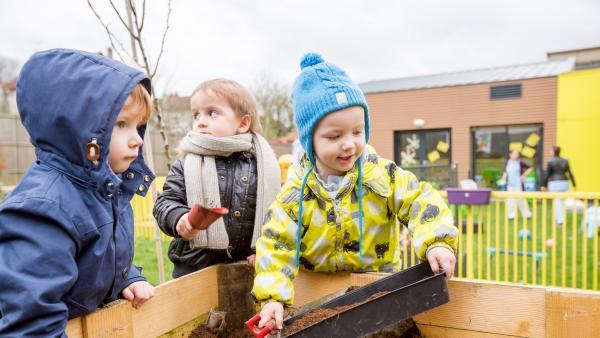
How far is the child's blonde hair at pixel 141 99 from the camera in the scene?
125cm

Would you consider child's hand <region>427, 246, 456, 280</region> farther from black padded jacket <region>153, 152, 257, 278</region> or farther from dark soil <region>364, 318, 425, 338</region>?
black padded jacket <region>153, 152, 257, 278</region>

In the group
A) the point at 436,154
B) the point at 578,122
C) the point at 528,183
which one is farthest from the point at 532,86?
the point at 528,183

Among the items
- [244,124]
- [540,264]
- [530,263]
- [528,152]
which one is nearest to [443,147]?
[528,152]

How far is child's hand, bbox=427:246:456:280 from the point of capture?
4.27 ft

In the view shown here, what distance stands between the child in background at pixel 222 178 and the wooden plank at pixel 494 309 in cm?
79

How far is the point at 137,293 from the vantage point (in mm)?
1319

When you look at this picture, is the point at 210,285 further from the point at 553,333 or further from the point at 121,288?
the point at 553,333

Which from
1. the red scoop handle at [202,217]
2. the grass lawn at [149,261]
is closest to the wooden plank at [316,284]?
the red scoop handle at [202,217]

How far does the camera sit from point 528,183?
12.1 metres

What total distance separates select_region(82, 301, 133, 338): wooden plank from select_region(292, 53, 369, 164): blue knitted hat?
82 centimetres

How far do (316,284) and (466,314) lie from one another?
1.75 ft

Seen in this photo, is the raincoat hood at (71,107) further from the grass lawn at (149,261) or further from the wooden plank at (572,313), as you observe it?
the grass lawn at (149,261)

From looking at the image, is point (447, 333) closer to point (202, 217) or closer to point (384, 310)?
point (384, 310)

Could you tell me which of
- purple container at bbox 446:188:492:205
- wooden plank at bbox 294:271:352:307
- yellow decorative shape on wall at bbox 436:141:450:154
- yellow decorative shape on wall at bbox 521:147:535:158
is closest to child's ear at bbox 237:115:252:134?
wooden plank at bbox 294:271:352:307
